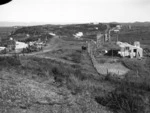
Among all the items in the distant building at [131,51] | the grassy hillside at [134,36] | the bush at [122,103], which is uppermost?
the bush at [122,103]

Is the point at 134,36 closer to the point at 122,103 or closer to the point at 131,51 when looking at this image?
the point at 131,51

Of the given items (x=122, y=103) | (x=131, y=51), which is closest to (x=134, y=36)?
(x=131, y=51)

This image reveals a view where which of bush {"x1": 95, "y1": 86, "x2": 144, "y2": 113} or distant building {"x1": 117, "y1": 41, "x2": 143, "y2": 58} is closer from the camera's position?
bush {"x1": 95, "y1": 86, "x2": 144, "y2": 113}

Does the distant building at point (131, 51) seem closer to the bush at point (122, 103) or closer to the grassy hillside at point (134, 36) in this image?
the grassy hillside at point (134, 36)

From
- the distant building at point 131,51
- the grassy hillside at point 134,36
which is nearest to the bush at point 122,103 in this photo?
the distant building at point 131,51

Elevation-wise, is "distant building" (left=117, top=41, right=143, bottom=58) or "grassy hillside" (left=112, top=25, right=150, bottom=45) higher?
"distant building" (left=117, top=41, right=143, bottom=58)

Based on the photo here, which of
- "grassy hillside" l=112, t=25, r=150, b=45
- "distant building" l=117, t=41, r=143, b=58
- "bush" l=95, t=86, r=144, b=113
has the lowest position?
"grassy hillside" l=112, t=25, r=150, b=45

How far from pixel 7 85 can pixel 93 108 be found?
269 centimetres

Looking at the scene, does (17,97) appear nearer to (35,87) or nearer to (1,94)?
(1,94)

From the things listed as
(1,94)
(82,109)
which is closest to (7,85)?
(1,94)

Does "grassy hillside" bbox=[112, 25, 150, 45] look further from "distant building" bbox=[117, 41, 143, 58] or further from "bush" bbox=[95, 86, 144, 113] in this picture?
"bush" bbox=[95, 86, 144, 113]

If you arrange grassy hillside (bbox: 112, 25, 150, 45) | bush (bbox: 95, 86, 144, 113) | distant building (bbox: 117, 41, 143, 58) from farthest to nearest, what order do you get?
grassy hillside (bbox: 112, 25, 150, 45) < distant building (bbox: 117, 41, 143, 58) < bush (bbox: 95, 86, 144, 113)

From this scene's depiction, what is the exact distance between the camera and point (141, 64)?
3778 centimetres

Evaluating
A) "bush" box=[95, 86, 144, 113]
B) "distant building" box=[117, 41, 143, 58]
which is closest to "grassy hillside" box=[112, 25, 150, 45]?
"distant building" box=[117, 41, 143, 58]
